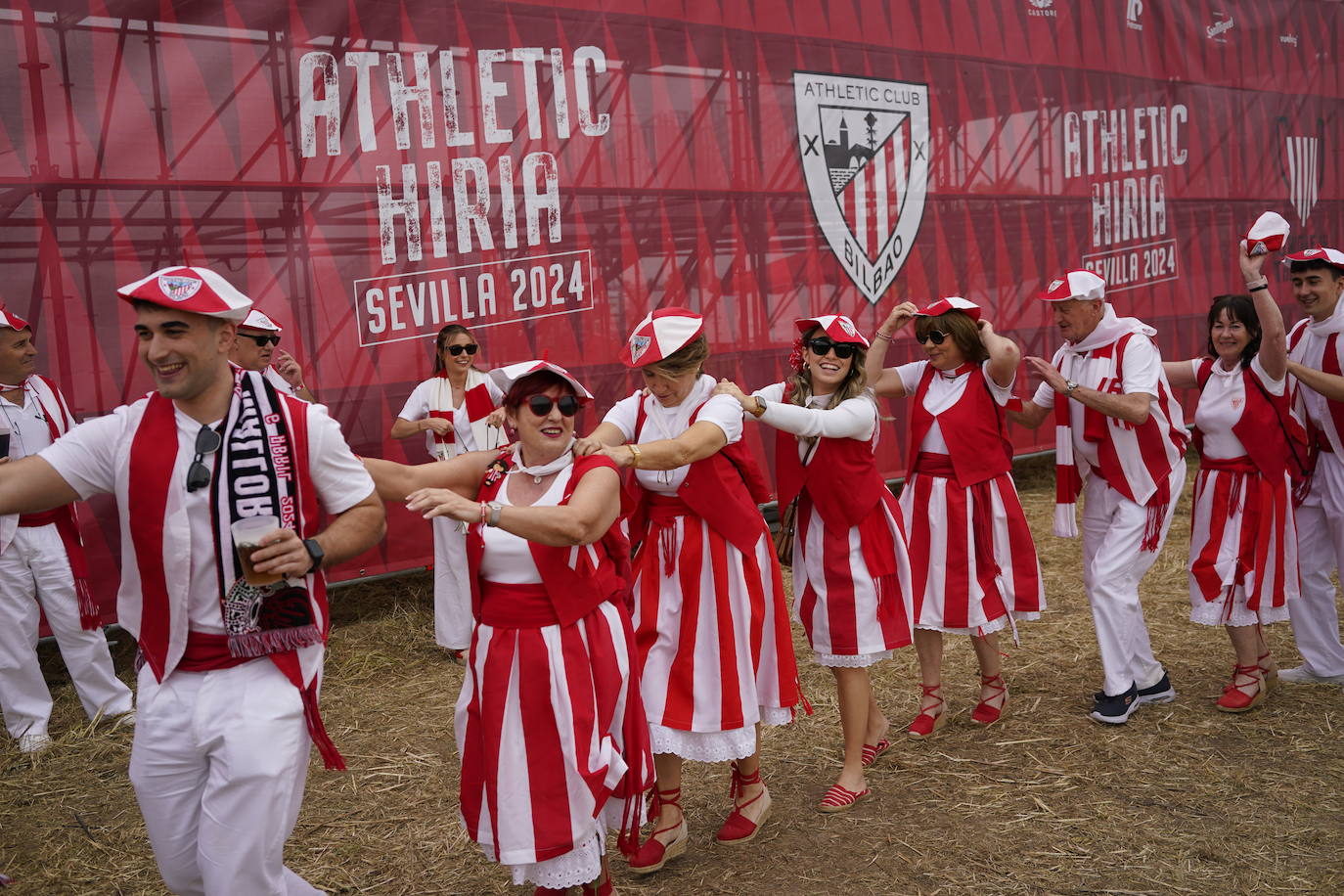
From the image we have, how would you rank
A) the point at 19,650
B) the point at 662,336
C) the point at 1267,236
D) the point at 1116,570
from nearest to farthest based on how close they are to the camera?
the point at 662,336 < the point at 1267,236 < the point at 1116,570 < the point at 19,650

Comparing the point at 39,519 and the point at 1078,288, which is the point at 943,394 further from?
the point at 39,519

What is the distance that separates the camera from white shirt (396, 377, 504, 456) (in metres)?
6.17

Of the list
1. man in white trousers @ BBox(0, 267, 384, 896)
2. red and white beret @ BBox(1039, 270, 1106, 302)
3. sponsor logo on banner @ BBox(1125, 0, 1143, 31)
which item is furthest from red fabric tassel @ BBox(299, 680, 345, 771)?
sponsor logo on banner @ BBox(1125, 0, 1143, 31)

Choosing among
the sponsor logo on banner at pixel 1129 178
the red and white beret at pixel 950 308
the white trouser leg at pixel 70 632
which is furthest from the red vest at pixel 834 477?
the sponsor logo on banner at pixel 1129 178

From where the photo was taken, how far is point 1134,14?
10.4 meters

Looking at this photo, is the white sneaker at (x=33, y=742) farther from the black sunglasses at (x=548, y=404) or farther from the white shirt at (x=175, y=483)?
the black sunglasses at (x=548, y=404)

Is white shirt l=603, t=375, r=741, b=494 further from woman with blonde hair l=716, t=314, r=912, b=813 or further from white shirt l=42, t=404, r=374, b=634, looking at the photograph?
white shirt l=42, t=404, r=374, b=634

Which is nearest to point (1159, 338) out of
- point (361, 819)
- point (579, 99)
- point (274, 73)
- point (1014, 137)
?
point (1014, 137)

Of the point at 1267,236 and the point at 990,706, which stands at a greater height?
the point at 1267,236

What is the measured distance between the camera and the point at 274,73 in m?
6.07

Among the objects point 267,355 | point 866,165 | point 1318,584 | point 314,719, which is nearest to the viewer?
point 314,719

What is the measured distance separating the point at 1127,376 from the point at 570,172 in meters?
3.65

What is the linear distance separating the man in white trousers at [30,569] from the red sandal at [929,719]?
369 cm

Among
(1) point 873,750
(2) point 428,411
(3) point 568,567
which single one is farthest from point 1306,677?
(2) point 428,411
